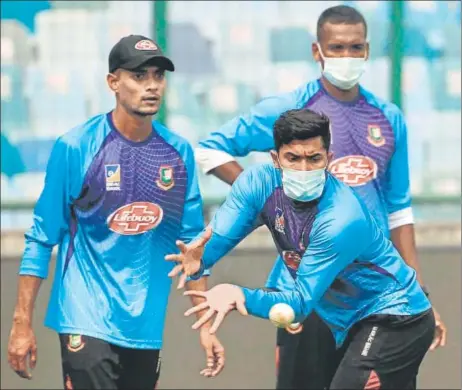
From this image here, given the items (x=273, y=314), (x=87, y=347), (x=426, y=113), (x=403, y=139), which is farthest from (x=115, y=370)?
(x=426, y=113)

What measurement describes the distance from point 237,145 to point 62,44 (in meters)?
1.76

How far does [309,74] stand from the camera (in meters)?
8.66

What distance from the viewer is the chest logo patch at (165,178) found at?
266 inches

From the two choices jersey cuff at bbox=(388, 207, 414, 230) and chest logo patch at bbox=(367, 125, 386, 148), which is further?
jersey cuff at bbox=(388, 207, 414, 230)

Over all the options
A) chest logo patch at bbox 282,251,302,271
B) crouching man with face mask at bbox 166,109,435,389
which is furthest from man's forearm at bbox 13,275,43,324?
chest logo patch at bbox 282,251,302,271

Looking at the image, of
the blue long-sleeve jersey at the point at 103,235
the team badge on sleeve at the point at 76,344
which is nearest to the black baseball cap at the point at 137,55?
the blue long-sleeve jersey at the point at 103,235

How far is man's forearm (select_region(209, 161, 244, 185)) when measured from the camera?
7172mm

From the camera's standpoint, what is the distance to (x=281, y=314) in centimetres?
570

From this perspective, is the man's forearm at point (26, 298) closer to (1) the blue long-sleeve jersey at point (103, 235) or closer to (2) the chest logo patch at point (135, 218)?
(1) the blue long-sleeve jersey at point (103, 235)

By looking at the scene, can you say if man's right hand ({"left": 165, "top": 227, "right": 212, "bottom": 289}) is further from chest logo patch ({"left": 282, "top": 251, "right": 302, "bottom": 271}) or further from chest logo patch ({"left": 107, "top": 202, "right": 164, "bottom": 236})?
chest logo patch ({"left": 107, "top": 202, "right": 164, "bottom": 236})

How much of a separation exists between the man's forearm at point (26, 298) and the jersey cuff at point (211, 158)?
1.02 m

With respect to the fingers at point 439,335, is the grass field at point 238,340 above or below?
below

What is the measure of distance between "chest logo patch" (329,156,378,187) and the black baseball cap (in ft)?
2.83

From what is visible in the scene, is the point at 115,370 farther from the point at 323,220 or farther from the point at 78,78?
the point at 78,78
